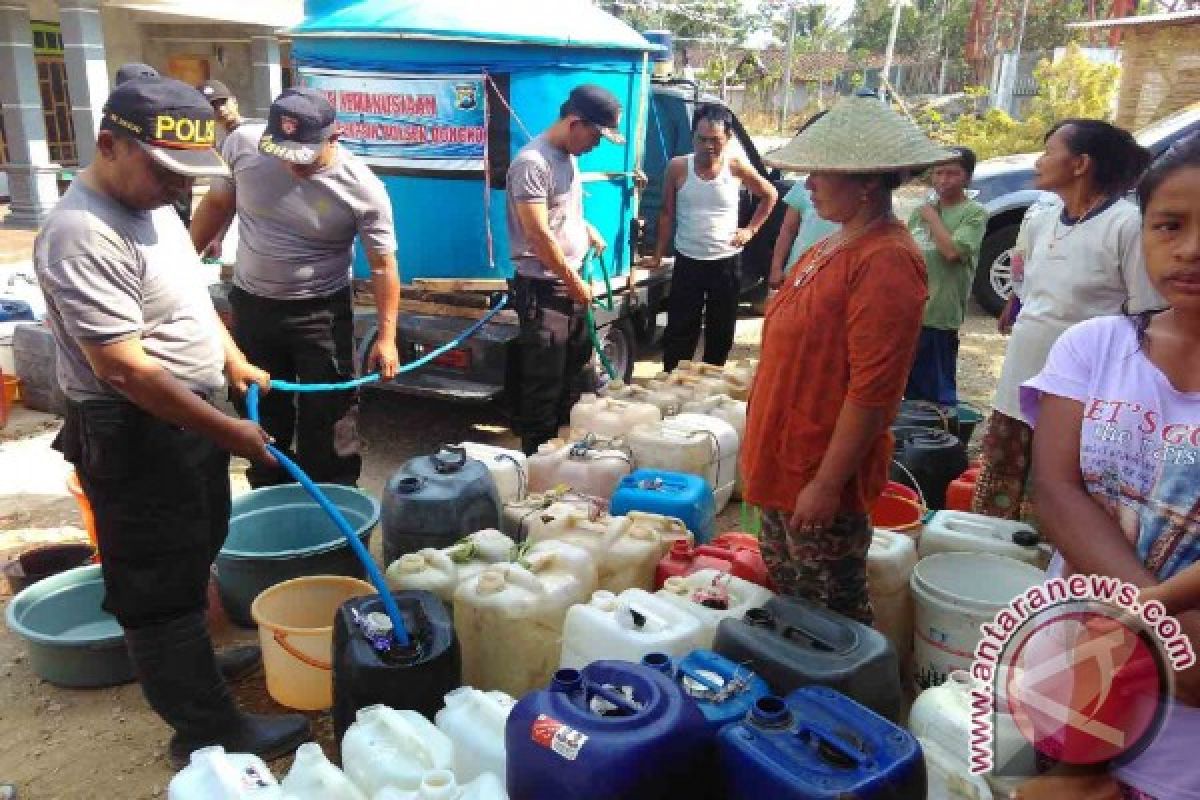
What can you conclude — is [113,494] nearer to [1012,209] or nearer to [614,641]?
[614,641]

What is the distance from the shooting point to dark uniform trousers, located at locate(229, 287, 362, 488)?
4012 millimetres

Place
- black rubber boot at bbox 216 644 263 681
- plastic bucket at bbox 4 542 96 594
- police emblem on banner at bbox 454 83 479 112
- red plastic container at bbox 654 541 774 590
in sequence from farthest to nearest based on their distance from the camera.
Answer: police emblem on banner at bbox 454 83 479 112
plastic bucket at bbox 4 542 96 594
black rubber boot at bbox 216 644 263 681
red plastic container at bbox 654 541 774 590

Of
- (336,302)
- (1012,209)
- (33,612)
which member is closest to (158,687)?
(33,612)

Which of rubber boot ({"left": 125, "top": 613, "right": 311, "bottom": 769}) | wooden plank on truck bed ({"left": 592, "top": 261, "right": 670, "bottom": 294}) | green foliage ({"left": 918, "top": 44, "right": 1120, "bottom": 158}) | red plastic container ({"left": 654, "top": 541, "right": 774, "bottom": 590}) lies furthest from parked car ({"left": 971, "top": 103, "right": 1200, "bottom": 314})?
green foliage ({"left": 918, "top": 44, "right": 1120, "bottom": 158})

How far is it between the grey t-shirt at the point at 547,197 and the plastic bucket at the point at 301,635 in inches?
84.8

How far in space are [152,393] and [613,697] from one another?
4.73 feet

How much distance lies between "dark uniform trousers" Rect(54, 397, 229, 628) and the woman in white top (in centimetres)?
285

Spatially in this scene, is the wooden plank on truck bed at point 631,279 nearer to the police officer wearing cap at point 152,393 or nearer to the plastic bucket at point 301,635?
the plastic bucket at point 301,635

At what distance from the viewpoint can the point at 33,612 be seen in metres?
3.36

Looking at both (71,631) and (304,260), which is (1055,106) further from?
(71,631)

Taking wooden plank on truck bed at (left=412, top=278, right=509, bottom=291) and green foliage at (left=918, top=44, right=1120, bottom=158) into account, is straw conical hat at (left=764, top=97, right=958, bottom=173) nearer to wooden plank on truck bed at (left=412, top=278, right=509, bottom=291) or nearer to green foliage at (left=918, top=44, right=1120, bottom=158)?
wooden plank on truck bed at (left=412, top=278, right=509, bottom=291)

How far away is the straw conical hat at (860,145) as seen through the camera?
236 cm

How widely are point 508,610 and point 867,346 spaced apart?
4.48 ft

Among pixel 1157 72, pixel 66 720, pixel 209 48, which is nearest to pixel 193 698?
pixel 66 720
